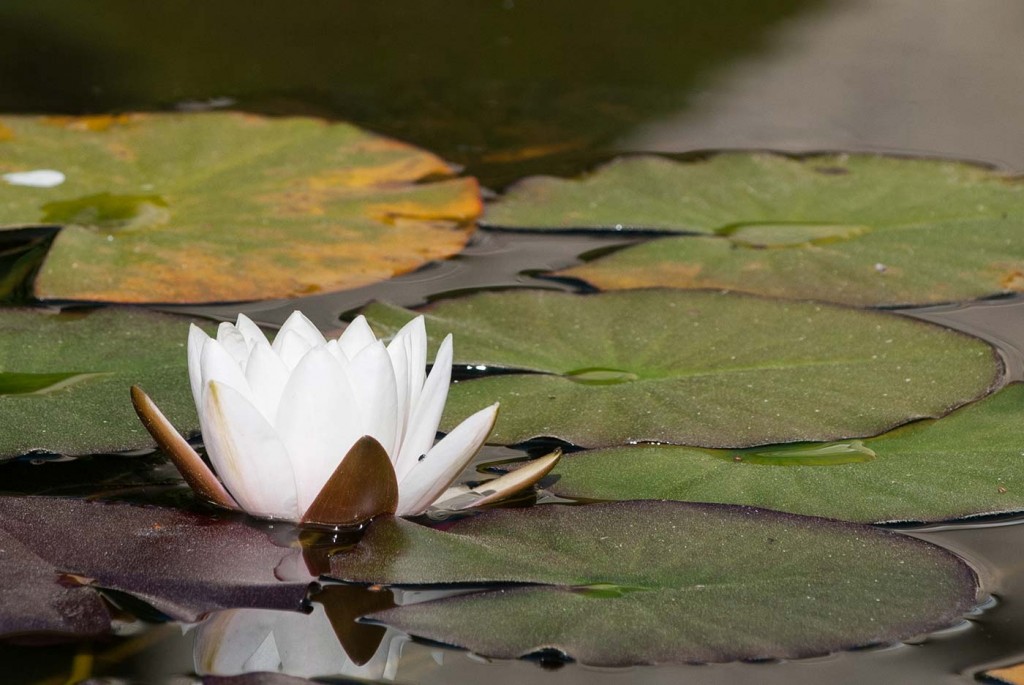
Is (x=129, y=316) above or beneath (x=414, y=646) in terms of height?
above

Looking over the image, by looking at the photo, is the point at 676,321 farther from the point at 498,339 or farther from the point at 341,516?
the point at 341,516

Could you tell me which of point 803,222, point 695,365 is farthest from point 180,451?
point 803,222

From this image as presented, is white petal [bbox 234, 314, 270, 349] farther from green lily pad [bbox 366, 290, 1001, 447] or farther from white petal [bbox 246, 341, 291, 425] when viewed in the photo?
green lily pad [bbox 366, 290, 1001, 447]

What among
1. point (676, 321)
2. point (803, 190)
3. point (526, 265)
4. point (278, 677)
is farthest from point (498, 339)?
point (803, 190)

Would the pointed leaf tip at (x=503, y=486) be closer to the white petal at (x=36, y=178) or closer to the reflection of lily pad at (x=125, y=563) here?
the reflection of lily pad at (x=125, y=563)

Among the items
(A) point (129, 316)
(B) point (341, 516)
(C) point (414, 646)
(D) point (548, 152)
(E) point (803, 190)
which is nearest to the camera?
(C) point (414, 646)

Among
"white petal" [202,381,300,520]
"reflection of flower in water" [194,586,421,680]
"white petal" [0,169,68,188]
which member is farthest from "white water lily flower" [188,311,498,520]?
"white petal" [0,169,68,188]

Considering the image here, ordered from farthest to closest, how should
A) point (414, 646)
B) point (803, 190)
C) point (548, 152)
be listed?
point (548, 152), point (803, 190), point (414, 646)
